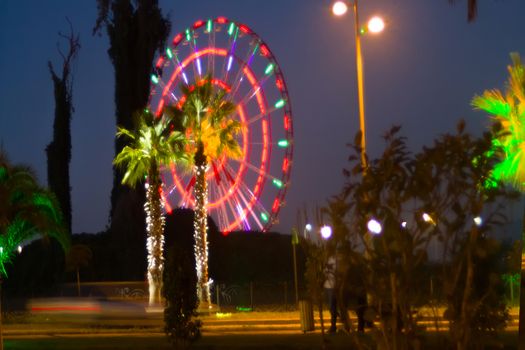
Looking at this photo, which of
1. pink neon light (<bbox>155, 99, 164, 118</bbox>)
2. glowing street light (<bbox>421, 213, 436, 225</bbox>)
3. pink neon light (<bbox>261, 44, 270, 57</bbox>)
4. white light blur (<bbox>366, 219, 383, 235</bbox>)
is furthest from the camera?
pink neon light (<bbox>261, 44, 270, 57</bbox>)

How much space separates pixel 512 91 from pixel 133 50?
31.1m

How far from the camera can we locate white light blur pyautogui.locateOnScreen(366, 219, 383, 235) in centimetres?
1086

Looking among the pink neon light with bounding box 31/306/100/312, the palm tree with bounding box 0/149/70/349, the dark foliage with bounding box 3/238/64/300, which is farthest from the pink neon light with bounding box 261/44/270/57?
the dark foliage with bounding box 3/238/64/300

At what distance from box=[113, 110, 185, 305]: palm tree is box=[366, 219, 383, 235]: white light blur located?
80.5ft

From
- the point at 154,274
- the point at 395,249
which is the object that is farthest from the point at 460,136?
the point at 154,274

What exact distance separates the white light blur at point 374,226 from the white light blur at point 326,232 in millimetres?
1119

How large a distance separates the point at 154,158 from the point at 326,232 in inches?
940

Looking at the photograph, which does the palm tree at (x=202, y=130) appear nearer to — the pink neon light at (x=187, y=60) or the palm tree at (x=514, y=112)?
the pink neon light at (x=187, y=60)

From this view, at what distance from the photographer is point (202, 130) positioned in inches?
1358

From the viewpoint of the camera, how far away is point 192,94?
3422cm

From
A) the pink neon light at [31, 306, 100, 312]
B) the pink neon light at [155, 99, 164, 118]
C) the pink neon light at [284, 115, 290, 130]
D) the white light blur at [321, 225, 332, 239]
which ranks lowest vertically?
the pink neon light at [31, 306, 100, 312]

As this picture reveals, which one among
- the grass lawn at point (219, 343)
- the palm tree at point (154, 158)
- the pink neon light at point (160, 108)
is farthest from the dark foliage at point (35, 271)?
the grass lawn at point (219, 343)

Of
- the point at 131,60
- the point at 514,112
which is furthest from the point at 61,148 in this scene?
the point at 514,112

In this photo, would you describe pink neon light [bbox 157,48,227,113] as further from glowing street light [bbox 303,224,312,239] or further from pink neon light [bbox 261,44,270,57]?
glowing street light [bbox 303,224,312,239]
